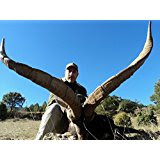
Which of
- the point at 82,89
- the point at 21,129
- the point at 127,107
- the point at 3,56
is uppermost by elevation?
the point at 127,107

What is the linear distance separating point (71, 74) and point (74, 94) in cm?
98

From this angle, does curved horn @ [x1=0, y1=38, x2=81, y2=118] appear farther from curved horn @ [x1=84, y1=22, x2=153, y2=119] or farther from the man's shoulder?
the man's shoulder

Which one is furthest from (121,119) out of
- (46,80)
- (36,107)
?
(46,80)

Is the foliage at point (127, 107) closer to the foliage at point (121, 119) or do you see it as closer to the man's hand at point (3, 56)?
the foliage at point (121, 119)

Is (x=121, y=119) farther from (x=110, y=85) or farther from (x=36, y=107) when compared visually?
(x=110, y=85)

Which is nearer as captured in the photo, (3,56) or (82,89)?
(3,56)

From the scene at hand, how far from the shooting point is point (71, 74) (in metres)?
4.31

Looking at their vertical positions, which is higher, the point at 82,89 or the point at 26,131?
the point at 82,89

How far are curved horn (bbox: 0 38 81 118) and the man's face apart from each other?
3.12 ft

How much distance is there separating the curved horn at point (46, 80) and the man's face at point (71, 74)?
950 mm

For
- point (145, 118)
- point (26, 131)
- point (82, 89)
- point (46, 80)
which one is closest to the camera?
point (46, 80)

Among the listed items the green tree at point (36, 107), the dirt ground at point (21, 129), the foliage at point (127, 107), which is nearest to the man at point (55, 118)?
the green tree at point (36, 107)
